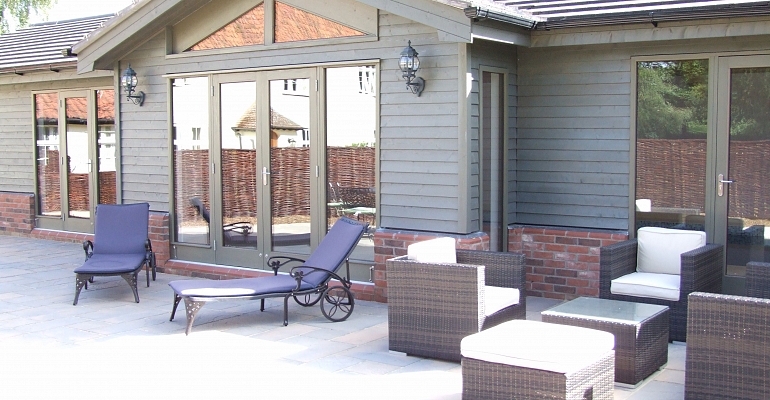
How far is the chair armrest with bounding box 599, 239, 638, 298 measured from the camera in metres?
6.17

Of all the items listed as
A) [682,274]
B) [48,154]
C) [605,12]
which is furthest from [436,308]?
[48,154]

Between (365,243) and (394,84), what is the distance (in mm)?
1596

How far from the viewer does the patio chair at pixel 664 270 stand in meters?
5.88

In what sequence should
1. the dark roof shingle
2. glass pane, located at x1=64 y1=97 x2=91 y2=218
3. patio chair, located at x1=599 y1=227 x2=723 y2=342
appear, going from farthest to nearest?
glass pane, located at x1=64 y1=97 x2=91 y2=218 → the dark roof shingle → patio chair, located at x1=599 y1=227 x2=723 y2=342

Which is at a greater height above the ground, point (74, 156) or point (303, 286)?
point (74, 156)

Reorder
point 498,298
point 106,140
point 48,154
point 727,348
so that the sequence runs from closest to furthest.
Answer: point 727,348 → point 498,298 → point 106,140 → point 48,154

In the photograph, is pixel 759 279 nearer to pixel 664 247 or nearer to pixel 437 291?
pixel 664 247

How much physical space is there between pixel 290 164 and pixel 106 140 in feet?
15.3

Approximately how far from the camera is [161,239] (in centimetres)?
924

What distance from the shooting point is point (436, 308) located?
18.0 ft

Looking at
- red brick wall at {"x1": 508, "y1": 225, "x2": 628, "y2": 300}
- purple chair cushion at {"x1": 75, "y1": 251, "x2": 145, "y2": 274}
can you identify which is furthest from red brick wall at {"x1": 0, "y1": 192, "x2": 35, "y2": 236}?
red brick wall at {"x1": 508, "y1": 225, "x2": 628, "y2": 300}

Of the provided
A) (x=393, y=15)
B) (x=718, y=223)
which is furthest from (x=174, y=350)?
(x=718, y=223)

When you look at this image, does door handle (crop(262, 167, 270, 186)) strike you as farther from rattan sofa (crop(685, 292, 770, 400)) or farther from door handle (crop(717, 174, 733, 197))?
rattan sofa (crop(685, 292, 770, 400))

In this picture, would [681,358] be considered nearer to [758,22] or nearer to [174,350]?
[758,22]
